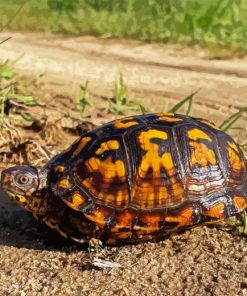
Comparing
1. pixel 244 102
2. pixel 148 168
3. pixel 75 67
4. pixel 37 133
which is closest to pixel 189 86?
pixel 244 102

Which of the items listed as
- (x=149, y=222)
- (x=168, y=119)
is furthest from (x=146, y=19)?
(x=149, y=222)

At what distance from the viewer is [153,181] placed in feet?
10.4

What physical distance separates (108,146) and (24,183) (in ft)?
1.42

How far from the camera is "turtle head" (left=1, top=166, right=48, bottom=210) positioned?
323cm

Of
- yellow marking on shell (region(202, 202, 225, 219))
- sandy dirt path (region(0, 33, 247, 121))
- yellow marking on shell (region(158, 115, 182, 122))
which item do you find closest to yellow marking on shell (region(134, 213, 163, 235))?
yellow marking on shell (region(202, 202, 225, 219))

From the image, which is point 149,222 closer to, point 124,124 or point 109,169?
point 109,169

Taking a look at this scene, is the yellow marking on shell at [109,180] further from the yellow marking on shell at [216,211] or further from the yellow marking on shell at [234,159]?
the yellow marking on shell at [234,159]

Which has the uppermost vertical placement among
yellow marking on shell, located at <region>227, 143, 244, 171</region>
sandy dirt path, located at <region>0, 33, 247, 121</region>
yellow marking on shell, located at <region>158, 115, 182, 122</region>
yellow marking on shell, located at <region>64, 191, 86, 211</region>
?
yellow marking on shell, located at <region>158, 115, 182, 122</region>

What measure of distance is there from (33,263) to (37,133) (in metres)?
1.63

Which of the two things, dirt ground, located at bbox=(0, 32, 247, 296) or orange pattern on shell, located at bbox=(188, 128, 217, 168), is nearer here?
dirt ground, located at bbox=(0, 32, 247, 296)

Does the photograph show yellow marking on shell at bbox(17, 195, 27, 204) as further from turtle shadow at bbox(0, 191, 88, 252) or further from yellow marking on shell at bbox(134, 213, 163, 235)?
yellow marking on shell at bbox(134, 213, 163, 235)

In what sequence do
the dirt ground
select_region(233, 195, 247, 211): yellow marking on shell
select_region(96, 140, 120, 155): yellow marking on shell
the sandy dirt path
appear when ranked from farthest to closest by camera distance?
the sandy dirt path < select_region(233, 195, 247, 211): yellow marking on shell < select_region(96, 140, 120, 155): yellow marking on shell < the dirt ground

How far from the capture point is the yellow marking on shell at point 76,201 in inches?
123

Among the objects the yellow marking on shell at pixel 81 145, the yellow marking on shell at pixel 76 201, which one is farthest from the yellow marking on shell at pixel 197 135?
the yellow marking on shell at pixel 76 201
